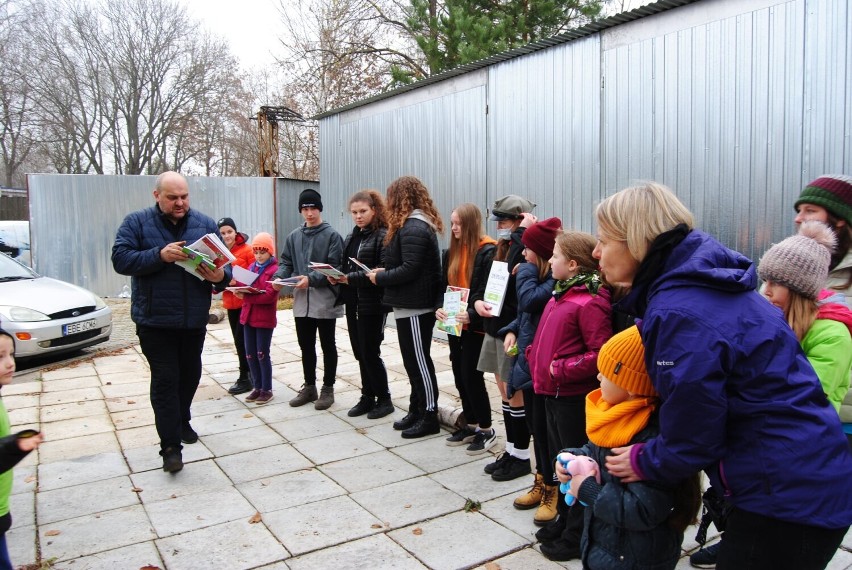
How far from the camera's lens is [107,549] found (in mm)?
3479

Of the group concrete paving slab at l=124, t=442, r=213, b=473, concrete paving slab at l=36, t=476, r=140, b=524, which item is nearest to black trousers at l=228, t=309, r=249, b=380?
concrete paving slab at l=124, t=442, r=213, b=473

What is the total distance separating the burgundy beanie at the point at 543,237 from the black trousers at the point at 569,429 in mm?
892

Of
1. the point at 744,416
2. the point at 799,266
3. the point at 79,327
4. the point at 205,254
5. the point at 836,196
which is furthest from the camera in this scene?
the point at 79,327

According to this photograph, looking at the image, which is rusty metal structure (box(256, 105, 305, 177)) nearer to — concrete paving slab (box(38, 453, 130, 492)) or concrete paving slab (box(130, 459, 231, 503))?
concrete paving slab (box(38, 453, 130, 492))

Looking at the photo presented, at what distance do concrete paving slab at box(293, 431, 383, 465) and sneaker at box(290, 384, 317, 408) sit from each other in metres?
0.94

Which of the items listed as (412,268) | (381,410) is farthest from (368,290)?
(381,410)

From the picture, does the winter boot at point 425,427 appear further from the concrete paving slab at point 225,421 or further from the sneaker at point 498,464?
the concrete paving slab at point 225,421

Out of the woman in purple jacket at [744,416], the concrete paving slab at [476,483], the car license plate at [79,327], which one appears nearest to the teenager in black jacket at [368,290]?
the concrete paving slab at [476,483]

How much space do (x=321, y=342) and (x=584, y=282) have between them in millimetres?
3392

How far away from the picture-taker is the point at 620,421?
1994 mm

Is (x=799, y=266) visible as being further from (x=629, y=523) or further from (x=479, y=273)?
(x=479, y=273)

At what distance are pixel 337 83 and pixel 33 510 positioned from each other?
19369 millimetres

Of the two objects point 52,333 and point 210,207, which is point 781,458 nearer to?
point 52,333

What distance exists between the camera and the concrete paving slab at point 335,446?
4844 mm
